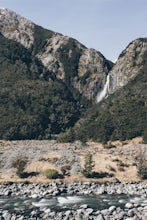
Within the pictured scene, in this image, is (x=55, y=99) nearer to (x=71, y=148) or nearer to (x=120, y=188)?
(x=71, y=148)

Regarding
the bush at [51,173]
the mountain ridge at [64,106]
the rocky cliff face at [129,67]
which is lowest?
the bush at [51,173]

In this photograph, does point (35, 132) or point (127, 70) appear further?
point (127, 70)

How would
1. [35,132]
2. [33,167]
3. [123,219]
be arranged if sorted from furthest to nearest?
[35,132]
[33,167]
[123,219]

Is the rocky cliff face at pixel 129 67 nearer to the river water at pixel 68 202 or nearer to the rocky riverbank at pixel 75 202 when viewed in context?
the rocky riverbank at pixel 75 202

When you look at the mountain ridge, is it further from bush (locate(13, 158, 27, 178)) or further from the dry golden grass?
bush (locate(13, 158, 27, 178))

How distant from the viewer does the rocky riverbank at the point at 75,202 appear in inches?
1971

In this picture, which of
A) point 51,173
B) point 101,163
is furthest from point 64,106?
point 51,173

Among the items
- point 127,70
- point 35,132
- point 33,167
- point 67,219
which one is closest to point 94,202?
point 67,219

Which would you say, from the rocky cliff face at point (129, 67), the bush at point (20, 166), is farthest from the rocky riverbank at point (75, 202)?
the rocky cliff face at point (129, 67)

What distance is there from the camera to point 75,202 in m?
61.4

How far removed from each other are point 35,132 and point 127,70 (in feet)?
215

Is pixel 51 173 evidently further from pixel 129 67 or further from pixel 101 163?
pixel 129 67

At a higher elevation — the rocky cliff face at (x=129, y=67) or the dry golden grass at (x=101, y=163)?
the rocky cliff face at (x=129, y=67)

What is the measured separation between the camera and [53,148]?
110m
